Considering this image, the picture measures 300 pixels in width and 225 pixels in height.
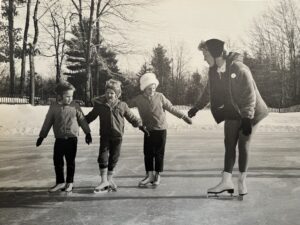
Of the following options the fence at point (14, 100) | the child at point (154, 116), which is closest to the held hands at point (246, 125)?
the child at point (154, 116)

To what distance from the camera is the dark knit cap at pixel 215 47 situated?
3.15m

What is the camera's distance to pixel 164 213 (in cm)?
281

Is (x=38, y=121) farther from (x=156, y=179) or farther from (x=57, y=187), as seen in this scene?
(x=156, y=179)

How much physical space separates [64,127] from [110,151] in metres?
0.41

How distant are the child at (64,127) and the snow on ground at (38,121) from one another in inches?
5.0

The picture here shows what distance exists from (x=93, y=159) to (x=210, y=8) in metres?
1.72

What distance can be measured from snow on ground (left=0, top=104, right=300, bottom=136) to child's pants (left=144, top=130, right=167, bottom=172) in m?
0.22

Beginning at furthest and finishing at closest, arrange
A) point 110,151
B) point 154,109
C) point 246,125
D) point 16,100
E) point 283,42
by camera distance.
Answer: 1. point 16,100
2. point 283,42
3. point 154,109
4. point 110,151
5. point 246,125

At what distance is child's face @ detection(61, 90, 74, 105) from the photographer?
332cm

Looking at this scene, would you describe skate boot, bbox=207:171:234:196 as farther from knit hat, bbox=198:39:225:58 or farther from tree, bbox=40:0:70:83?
tree, bbox=40:0:70:83

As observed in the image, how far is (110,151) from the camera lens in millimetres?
3428

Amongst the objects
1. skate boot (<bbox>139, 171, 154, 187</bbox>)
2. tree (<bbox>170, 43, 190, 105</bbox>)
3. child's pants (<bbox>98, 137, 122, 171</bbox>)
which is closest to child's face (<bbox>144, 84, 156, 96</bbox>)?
tree (<bbox>170, 43, 190, 105</bbox>)

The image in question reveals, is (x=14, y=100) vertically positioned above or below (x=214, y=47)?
below

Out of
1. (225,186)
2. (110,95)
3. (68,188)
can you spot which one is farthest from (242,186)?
(68,188)
